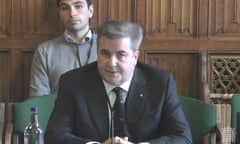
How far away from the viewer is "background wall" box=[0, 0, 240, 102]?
4.00 metres

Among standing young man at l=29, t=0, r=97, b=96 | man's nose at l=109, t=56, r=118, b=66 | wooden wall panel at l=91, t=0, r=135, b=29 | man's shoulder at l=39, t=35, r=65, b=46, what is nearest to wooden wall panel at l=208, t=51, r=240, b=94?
wooden wall panel at l=91, t=0, r=135, b=29

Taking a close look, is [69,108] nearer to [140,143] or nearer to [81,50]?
[140,143]

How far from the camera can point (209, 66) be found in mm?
4039

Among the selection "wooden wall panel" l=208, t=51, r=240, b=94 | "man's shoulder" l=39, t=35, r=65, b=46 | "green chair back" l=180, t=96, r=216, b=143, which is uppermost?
"man's shoulder" l=39, t=35, r=65, b=46

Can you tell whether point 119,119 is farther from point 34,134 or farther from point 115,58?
point 34,134

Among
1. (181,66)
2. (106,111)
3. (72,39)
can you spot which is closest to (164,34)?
(181,66)

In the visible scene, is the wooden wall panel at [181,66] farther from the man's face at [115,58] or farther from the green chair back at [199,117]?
the man's face at [115,58]

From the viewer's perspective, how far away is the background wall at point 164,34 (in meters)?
4.00

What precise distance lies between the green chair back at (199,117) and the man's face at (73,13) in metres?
1.12

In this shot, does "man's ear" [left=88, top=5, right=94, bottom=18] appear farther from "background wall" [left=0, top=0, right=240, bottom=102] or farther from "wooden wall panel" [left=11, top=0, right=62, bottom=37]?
"wooden wall panel" [left=11, top=0, right=62, bottom=37]

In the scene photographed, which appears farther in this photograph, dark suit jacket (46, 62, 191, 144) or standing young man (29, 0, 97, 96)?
standing young man (29, 0, 97, 96)

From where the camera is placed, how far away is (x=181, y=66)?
4.10 meters

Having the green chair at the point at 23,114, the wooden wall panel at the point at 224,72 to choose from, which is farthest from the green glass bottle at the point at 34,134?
the wooden wall panel at the point at 224,72

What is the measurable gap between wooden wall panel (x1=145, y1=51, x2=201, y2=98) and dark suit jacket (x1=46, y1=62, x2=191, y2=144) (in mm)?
1494
